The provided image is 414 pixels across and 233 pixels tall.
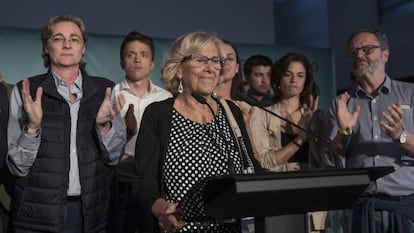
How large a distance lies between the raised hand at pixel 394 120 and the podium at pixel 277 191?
842mm

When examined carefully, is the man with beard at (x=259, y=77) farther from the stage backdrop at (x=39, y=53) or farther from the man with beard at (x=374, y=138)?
the man with beard at (x=374, y=138)

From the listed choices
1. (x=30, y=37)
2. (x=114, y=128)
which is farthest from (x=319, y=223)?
(x=30, y=37)

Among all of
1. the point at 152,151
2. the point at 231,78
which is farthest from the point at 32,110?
the point at 231,78

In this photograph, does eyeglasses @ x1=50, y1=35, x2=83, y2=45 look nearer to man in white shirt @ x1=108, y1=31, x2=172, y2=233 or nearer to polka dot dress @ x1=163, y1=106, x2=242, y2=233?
man in white shirt @ x1=108, y1=31, x2=172, y2=233

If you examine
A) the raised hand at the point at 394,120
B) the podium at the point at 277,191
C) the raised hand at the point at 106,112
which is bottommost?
the podium at the point at 277,191

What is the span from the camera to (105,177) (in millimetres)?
2498

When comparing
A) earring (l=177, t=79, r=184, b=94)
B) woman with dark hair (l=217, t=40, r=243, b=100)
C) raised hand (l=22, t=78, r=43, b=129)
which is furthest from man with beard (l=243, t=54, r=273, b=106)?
raised hand (l=22, t=78, r=43, b=129)

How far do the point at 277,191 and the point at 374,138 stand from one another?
1.39 meters

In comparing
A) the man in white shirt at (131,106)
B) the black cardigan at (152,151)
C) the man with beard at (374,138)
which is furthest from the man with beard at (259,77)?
the black cardigan at (152,151)

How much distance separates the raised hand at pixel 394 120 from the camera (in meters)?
2.19

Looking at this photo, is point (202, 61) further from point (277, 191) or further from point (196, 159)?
point (277, 191)

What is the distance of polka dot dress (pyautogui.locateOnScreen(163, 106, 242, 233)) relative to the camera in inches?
74.8

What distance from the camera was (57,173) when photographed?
7.60ft

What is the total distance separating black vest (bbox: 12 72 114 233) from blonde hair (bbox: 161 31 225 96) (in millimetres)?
473
